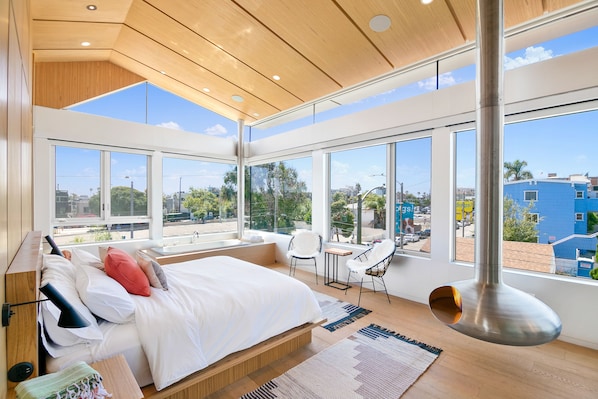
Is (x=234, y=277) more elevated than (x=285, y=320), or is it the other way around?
(x=234, y=277)

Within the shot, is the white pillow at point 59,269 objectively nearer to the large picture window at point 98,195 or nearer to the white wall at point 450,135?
the large picture window at point 98,195

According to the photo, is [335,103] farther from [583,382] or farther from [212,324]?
[583,382]

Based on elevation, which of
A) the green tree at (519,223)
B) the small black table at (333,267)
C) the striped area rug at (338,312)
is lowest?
the striped area rug at (338,312)

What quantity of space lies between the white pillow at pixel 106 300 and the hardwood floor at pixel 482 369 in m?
0.87

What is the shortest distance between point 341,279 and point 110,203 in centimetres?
415

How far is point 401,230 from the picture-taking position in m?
4.13

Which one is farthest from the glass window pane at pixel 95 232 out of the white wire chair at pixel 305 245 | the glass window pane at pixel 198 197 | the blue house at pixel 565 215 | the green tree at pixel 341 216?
the blue house at pixel 565 215

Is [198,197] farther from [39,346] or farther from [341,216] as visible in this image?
[39,346]

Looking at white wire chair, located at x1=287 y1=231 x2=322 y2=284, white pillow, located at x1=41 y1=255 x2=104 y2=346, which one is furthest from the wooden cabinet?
white wire chair, located at x1=287 y1=231 x2=322 y2=284

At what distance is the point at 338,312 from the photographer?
11.2 feet

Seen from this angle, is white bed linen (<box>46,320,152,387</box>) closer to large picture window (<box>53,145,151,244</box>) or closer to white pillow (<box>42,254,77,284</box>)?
white pillow (<box>42,254,77,284</box>)

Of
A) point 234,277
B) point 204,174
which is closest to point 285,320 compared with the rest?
point 234,277

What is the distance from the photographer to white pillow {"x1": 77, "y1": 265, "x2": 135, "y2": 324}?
5.67 feet

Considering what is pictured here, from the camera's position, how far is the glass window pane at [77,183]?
14.1ft
